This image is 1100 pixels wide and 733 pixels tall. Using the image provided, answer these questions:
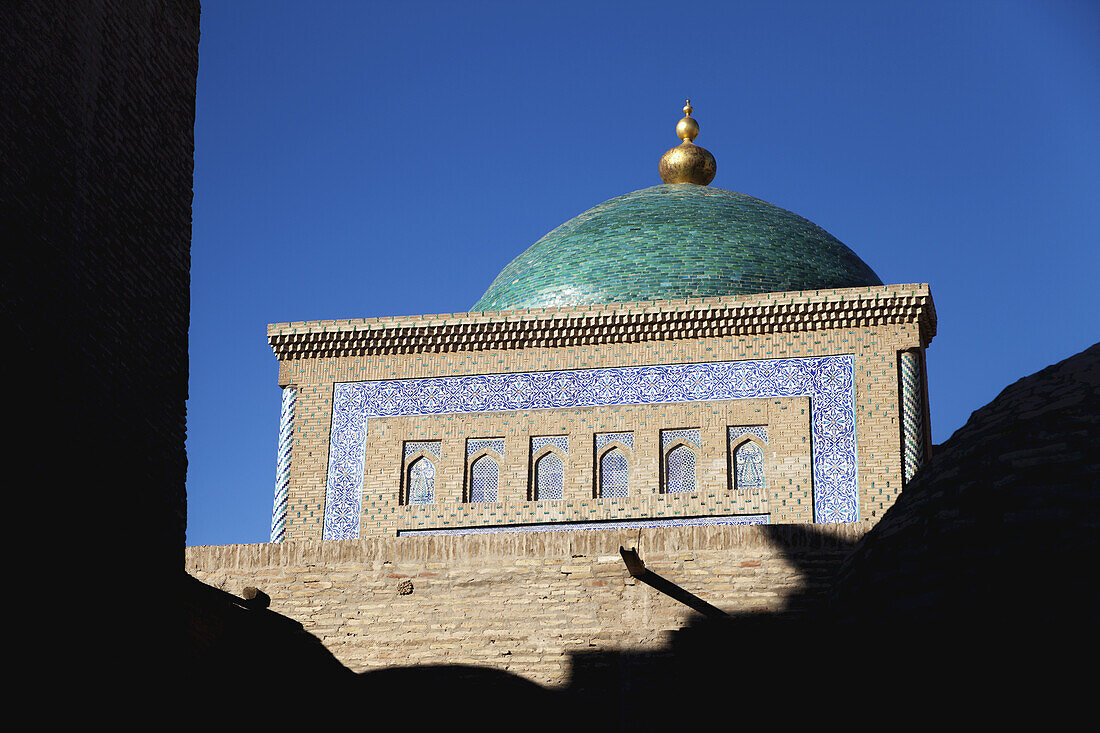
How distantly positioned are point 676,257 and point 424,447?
266 cm

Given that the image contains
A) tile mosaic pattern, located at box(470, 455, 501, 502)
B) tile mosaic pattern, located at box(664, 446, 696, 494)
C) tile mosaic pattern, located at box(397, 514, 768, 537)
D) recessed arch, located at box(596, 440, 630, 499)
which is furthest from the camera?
tile mosaic pattern, located at box(470, 455, 501, 502)

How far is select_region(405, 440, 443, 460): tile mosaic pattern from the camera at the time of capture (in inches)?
460

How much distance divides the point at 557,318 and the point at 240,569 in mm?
4197

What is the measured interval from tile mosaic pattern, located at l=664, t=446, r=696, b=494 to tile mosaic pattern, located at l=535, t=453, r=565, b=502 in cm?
76

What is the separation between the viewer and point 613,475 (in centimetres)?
1141

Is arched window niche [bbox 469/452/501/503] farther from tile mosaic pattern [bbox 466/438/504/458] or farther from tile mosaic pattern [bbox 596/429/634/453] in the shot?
tile mosaic pattern [bbox 596/429/634/453]

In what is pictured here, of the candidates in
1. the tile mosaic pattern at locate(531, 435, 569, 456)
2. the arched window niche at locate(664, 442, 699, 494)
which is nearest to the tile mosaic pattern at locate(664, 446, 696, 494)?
the arched window niche at locate(664, 442, 699, 494)

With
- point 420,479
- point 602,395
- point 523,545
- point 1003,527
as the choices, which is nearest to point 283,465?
point 420,479

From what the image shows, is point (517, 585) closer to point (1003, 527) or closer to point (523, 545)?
point (523, 545)

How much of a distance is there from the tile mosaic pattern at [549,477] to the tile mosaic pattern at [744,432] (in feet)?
3.97

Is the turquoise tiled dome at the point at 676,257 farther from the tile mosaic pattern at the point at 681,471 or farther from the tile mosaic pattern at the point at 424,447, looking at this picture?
the tile mosaic pattern at the point at 424,447

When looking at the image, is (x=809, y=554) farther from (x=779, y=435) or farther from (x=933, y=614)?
(x=779, y=435)

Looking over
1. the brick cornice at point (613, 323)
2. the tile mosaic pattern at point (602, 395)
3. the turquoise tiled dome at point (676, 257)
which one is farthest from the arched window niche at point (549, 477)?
the turquoise tiled dome at point (676, 257)

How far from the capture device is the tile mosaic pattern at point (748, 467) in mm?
11141
